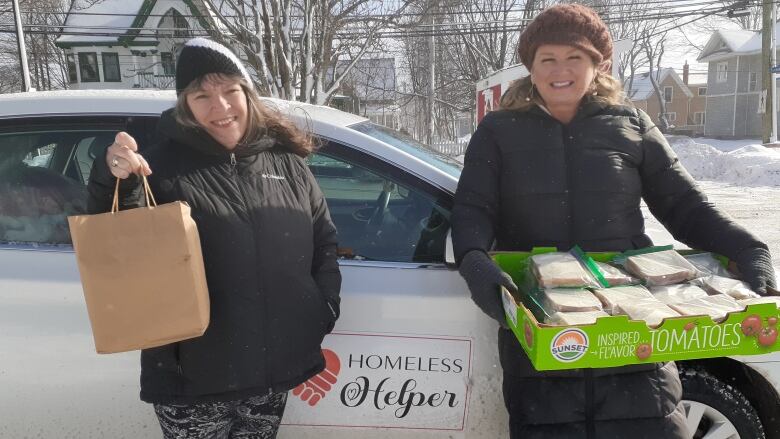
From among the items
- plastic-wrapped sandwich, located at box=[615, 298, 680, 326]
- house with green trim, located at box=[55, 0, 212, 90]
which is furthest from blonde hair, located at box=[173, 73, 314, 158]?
house with green trim, located at box=[55, 0, 212, 90]

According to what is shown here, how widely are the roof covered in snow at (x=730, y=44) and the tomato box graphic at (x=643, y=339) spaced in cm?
3764

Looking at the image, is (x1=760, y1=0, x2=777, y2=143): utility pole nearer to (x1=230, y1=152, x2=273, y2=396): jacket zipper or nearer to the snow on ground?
the snow on ground

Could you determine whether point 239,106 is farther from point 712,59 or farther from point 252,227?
point 712,59

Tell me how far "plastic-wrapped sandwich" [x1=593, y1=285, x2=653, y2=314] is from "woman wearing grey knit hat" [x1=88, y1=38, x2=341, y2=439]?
80 centimetres

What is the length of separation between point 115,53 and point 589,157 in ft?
98.8

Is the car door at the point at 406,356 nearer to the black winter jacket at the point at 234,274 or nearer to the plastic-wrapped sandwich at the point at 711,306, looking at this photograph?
the black winter jacket at the point at 234,274

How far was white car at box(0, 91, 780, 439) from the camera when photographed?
6.16 ft

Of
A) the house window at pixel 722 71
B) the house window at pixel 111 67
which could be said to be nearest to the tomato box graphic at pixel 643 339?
the house window at pixel 111 67

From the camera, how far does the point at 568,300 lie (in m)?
1.45

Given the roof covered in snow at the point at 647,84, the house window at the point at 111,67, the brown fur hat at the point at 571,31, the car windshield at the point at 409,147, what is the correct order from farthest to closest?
1. the roof covered in snow at the point at 647,84
2. the house window at the point at 111,67
3. the car windshield at the point at 409,147
4. the brown fur hat at the point at 571,31

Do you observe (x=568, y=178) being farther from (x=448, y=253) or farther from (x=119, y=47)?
(x=119, y=47)

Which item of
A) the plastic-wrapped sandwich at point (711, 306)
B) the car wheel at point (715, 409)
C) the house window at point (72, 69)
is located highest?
the house window at point (72, 69)

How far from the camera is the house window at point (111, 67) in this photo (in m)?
27.1

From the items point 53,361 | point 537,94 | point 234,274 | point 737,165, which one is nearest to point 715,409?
point 537,94
